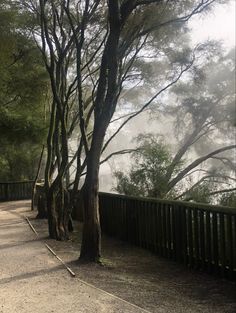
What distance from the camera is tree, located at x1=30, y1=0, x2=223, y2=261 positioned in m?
7.57

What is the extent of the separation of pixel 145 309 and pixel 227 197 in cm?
444

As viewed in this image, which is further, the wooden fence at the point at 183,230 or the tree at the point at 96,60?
the tree at the point at 96,60

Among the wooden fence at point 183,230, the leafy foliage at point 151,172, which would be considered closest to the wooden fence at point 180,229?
the wooden fence at point 183,230

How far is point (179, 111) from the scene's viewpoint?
68.6ft

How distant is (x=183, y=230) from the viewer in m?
7.38

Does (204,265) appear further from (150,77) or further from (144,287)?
(150,77)

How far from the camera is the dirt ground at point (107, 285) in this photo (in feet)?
16.6

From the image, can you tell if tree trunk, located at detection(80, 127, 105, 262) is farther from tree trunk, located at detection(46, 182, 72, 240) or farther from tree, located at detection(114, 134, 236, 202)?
tree, located at detection(114, 134, 236, 202)

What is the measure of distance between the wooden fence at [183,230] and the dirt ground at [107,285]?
19 centimetres

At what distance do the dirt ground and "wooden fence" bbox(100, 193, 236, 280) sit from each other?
187 mm

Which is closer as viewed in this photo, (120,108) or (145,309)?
(145,309)

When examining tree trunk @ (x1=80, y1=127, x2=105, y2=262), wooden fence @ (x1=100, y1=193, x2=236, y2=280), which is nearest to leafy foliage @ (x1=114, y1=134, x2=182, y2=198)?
wooden fence @ (x1=100, y1=193, x2=236, y2=280)

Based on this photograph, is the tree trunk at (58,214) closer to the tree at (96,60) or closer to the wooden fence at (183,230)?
the tree at (96,60)

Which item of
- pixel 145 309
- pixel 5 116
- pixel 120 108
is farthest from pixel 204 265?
pixel 120 108
